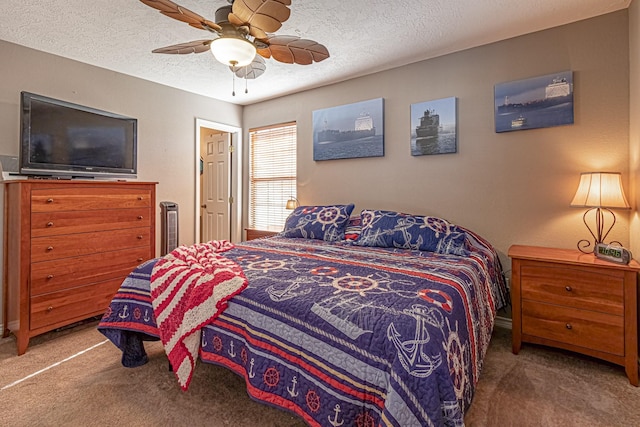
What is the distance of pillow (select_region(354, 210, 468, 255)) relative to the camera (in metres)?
2.36

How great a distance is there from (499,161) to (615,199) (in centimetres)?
83

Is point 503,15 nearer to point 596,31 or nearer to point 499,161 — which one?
point 596,31

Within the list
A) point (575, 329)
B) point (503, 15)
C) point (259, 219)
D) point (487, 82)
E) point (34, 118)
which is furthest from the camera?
point (259, 219)

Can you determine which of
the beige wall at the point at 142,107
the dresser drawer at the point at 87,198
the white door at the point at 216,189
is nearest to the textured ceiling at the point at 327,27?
the beige wall at the point at 142,107

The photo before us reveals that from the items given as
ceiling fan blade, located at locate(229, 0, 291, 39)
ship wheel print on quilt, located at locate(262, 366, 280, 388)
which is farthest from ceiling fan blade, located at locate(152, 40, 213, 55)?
ship wheel print on quilt, located at locate(262, 366, 280, 388)

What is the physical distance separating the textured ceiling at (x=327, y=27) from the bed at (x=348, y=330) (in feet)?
5.73

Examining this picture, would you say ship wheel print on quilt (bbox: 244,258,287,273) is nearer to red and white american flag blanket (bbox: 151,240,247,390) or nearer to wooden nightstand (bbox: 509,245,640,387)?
red and white american flag blanket (bbox: 151,240,247,390)

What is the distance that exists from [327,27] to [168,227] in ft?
8.80

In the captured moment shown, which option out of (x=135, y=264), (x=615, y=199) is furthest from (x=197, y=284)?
(x=615, y=199)

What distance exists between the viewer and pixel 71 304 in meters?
2.49

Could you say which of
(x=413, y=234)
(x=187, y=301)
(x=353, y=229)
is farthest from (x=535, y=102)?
(x=187, y=301)

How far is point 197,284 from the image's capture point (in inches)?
62.3

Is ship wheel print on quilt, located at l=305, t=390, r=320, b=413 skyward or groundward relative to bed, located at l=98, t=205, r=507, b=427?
groundward

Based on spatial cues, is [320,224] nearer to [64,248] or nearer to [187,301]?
[187,301]
